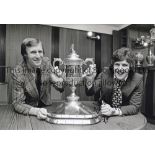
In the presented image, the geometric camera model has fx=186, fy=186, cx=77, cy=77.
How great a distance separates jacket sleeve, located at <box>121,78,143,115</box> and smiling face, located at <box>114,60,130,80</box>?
0.10m

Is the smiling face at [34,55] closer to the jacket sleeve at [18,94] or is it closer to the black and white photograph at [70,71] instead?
the black and white photograph at [70,71]

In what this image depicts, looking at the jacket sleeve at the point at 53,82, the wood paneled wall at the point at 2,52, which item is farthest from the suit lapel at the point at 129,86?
the wood paneled wall at the point at 2,52

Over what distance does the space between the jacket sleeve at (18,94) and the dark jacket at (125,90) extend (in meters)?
0.35

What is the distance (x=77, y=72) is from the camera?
2.83ft

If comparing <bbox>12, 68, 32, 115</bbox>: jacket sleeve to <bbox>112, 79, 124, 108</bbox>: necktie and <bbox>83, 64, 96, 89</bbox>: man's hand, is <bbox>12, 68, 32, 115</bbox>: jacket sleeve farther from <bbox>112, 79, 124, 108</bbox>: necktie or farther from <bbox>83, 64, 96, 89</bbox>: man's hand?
<bbox>112, 79, 124, 108</bbox>: necktie

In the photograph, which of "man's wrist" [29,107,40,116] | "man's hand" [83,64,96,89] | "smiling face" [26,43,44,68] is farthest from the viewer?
"smiling face" [26,43,44,68]

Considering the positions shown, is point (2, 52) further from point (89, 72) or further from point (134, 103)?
point (134, 103)

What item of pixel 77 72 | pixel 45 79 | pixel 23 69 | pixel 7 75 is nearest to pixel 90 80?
pixel 77 72

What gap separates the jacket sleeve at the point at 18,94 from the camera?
0.89m

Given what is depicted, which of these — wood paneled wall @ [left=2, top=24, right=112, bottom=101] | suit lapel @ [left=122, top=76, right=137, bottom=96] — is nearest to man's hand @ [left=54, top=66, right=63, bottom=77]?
wood paneled wall @ [left=2, top=24, right=112, bottom=101]

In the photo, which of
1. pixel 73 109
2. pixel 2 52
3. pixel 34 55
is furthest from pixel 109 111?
pixel 2 52

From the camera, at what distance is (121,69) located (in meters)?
1.03

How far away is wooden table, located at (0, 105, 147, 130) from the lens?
717 mm
